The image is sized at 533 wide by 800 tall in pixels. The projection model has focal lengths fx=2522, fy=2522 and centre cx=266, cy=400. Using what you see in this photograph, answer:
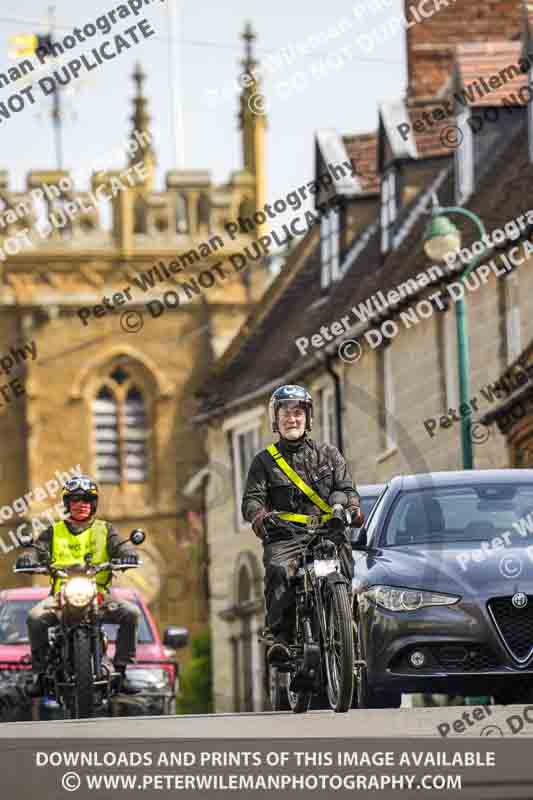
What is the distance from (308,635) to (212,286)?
2384 inches

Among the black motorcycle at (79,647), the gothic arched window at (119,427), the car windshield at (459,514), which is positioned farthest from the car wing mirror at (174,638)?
the gothic arched window at (119,427)

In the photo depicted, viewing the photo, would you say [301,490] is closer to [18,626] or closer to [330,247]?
[18,626]

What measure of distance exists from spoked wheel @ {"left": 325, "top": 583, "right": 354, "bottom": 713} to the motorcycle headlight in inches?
122

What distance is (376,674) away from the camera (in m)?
15.0

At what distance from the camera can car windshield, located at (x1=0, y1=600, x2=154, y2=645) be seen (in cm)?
2230

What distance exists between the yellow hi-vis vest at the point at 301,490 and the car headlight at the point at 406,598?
0.87m

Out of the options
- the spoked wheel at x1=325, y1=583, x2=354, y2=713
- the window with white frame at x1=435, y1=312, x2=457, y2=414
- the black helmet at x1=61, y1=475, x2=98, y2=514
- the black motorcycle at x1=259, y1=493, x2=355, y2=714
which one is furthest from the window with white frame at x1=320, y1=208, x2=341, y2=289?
the spoked wheel at x1=325, y1=583, x2=354, y2=713

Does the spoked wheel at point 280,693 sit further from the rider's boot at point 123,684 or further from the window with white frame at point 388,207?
the window with white frame at point 388,207

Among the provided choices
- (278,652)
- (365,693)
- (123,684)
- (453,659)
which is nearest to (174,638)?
(123,684)

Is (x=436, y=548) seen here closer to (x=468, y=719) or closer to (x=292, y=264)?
(x=468, y=719)

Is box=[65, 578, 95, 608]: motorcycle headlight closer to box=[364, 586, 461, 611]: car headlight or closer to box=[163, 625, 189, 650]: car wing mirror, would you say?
box=[364, 586, 461, 611]: car headlight

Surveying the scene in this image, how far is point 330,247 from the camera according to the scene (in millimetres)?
46281

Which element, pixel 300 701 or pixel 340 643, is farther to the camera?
pixel 300 701

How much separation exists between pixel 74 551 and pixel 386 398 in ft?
73.2
